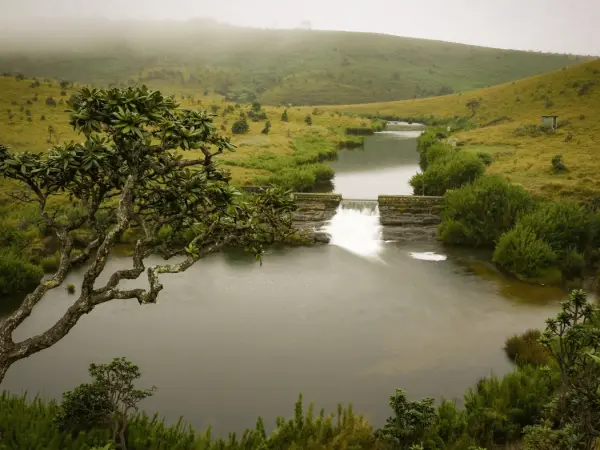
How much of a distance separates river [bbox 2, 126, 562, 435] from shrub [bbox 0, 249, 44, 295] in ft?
3.49

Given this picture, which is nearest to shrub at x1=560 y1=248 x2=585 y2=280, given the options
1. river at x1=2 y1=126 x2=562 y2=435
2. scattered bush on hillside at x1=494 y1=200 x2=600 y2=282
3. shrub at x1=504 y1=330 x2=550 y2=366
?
scattered bush on hillside at x1=494 y1=200 x2=600 y2=282

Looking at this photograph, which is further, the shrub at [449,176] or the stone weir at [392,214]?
the shrub at [449,176]

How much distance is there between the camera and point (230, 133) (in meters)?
57.2

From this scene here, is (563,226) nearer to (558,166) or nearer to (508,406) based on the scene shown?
(508,406)

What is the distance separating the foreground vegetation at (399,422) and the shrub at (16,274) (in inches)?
Result: 412

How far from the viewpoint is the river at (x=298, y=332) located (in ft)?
45.9

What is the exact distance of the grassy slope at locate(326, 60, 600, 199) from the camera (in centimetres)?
3441

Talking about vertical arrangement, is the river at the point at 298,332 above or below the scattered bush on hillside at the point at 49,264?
below

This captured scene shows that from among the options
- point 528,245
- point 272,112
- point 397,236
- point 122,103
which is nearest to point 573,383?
point 122,103

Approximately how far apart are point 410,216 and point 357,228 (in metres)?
3.78

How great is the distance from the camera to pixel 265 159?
1753 inches

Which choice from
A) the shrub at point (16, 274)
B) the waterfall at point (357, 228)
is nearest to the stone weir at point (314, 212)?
the waterfall at point (357, 228)

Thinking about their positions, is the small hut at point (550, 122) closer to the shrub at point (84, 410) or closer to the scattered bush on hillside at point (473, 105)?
the scattered bush on hillside at point (473, 105)

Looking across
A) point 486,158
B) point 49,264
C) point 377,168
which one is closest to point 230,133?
point 377,168
